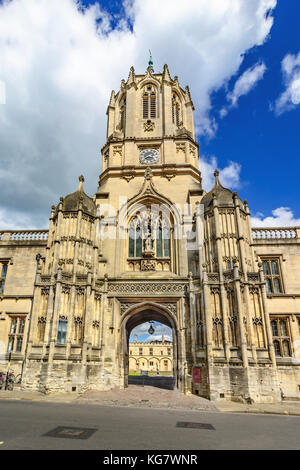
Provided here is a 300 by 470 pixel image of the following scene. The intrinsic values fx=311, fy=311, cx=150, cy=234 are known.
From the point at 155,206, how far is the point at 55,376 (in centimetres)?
1401

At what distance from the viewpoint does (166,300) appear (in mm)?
21016

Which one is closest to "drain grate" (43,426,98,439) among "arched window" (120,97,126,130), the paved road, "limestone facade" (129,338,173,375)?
the paved road

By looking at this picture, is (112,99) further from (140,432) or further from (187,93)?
(140,432)

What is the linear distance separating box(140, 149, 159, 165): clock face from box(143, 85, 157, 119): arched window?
4.41m

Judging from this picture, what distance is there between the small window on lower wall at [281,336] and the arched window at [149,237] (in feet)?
29.0

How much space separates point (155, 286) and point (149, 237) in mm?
4096

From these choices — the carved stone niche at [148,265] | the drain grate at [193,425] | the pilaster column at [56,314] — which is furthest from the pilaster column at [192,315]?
the drain grate at [193,425]

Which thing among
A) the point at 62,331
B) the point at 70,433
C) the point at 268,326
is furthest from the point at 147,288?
the point at 70,433

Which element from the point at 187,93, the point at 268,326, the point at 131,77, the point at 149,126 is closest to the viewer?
the point at 268,326

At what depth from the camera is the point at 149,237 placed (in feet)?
77.3

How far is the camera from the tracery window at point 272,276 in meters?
22.4

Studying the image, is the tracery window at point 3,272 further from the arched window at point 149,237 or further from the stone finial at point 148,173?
the stone finial at point 148,173
